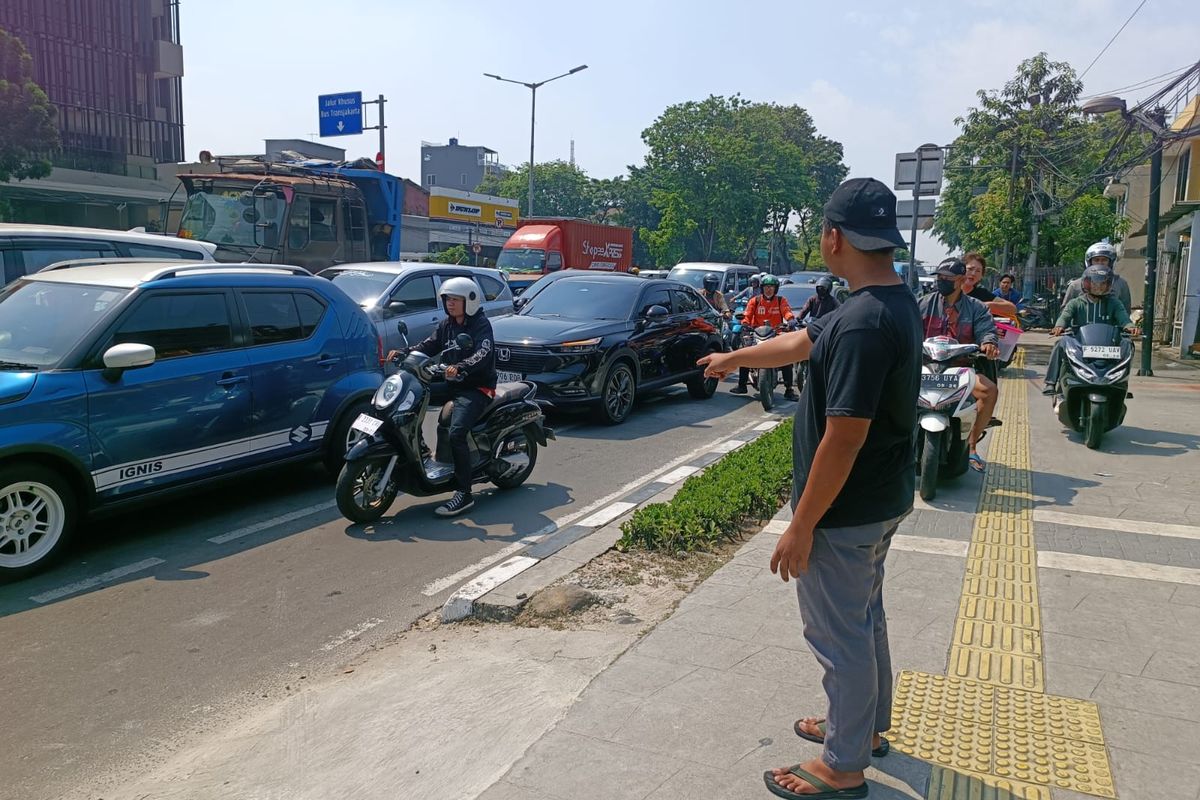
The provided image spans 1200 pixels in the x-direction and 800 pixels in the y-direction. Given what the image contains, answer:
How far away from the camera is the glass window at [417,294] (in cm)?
1186

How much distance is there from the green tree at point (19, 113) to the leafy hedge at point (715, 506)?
969 inches

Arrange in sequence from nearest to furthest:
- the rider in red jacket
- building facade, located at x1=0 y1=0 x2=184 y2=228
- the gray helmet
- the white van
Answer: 1. the white van
2. the gray helmet
3. the rider in red jacket
4. building facade, located at x1=0 y1=0 x2=184 y2=228

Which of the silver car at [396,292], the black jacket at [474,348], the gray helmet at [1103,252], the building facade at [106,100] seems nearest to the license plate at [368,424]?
the black jacket at [474,348]

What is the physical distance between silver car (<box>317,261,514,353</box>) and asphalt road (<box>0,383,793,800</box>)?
363 centimetres

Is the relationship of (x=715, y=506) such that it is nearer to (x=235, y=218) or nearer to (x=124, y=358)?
(x=124, y=358)

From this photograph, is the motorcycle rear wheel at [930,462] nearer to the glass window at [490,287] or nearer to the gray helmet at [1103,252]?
the gray helmet at [1103,252]

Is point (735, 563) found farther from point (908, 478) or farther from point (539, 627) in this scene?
point (908, 478)

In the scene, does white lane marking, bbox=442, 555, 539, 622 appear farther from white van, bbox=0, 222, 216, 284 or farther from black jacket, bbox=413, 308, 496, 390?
white van, bbox=0, 222, 216, 284

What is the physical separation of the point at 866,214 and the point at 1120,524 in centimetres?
464

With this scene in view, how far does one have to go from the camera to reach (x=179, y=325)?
627 cm

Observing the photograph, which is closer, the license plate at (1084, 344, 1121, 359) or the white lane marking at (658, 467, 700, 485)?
the white lane marking at (658, 467, 700, 485)

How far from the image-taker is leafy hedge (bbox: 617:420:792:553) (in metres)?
5.72

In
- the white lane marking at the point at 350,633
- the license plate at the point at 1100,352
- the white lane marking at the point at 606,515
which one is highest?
the license plate at the point at 1100,352

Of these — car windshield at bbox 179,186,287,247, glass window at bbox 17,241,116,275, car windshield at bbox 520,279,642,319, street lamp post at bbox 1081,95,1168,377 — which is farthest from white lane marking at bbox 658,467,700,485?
street lamp post at bbox 1081,95,1168,377
